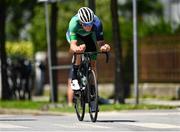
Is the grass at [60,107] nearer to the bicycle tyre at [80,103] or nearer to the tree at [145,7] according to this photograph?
the bicycle tyre at [80,103]

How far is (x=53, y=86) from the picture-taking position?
22922 mm

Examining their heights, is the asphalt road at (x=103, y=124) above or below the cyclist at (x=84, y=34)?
below

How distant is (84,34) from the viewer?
13039mm

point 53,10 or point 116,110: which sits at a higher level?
point 53,10

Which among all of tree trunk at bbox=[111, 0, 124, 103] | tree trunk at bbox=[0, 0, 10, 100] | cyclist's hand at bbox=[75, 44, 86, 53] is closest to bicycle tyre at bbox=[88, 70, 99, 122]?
cyclist's hand at bbox=[75, 44, 86, 53]

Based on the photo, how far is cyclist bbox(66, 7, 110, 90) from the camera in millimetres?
12766

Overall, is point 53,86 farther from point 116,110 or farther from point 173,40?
point 116,110

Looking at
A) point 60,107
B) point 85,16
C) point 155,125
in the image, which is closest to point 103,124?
point 155,125

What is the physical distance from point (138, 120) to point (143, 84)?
12797mm

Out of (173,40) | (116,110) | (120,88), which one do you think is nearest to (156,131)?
(116,110)

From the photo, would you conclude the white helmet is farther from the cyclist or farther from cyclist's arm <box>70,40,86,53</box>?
cyclist's arm <box>70,40,86,53</box>

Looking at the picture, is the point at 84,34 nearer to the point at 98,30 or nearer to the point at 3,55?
the point at 98,30

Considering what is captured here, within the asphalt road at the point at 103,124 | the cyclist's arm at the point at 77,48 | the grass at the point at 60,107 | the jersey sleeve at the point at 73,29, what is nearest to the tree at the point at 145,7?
the grass at the point at 60,107

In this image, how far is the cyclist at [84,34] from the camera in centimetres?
1277
